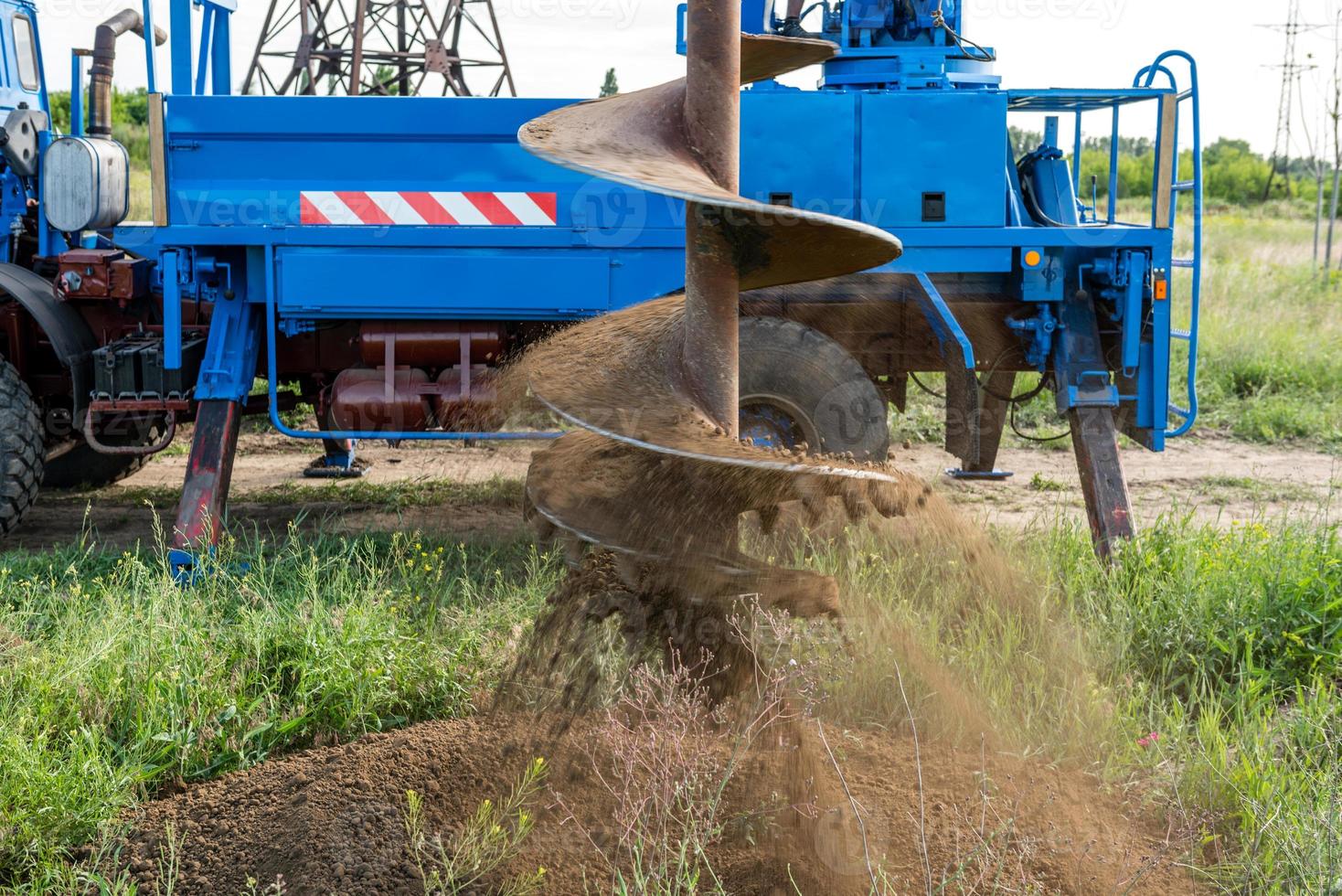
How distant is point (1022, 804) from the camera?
3061mm

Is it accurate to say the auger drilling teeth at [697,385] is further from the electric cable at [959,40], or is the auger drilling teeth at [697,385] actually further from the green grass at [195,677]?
the electric cable at [959,40]

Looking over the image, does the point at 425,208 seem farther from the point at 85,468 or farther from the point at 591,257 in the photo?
the point at 85,468

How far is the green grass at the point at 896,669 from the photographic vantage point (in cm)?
309

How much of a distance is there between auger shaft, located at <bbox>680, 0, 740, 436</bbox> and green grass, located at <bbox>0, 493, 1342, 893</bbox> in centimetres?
96

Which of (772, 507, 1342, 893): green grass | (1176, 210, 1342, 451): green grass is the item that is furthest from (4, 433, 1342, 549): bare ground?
(772, 507, 1342, 893): green grass

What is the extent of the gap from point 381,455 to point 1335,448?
685 centimetres

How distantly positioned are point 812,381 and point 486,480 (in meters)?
3.01

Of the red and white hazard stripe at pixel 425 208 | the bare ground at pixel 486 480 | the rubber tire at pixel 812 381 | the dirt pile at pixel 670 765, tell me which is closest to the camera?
the dirt pile at pixel 670 765

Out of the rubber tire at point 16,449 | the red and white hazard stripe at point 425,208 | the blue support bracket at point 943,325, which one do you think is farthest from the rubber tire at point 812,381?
the rubber tire at point 16,449

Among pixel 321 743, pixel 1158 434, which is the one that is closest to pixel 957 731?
pixel 321 743

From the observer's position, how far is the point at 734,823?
2.99 meters

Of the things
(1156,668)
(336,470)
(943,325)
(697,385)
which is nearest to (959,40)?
(943,325)

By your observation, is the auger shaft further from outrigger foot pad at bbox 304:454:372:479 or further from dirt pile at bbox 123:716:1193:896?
outrigger foot pad at bbox 304:454:372:479

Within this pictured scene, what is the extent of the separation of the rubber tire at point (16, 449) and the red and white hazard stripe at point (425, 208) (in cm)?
179
